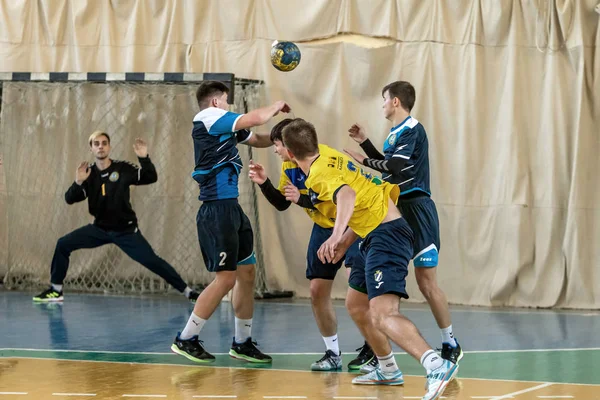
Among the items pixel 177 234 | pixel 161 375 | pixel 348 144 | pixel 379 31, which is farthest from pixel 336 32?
pixel 161 375

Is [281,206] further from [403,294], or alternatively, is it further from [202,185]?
[403,294]

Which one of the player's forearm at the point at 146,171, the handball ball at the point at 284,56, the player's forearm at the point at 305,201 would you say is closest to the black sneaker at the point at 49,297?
the player's forearm at the point at 146,171

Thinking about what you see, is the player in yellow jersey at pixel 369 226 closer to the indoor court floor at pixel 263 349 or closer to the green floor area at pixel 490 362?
the indoor court floor at pixel 263 349

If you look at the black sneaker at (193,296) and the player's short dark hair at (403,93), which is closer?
the player's short dark hair at (403,93)

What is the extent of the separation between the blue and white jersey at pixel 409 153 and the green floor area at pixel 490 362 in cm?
143

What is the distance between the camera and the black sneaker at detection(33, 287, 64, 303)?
38.2 ft

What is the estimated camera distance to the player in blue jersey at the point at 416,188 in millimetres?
7406

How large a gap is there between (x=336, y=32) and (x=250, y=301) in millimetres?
5508

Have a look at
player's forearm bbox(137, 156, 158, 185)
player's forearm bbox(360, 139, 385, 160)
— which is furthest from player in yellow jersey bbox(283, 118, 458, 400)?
player's forearm bbox(137, 156, 158, 185)

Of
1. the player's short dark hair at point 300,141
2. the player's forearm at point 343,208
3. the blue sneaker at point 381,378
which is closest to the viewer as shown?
the player's forearm at point 343,208

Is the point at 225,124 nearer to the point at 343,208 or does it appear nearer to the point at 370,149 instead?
the point at 370,149

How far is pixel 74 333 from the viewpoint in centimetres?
912

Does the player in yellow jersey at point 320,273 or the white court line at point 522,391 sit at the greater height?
the player in yellow jersey at point 320,273

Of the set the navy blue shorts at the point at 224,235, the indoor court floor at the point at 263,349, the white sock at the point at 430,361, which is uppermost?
the navy blue shorts at the point at 224,235
